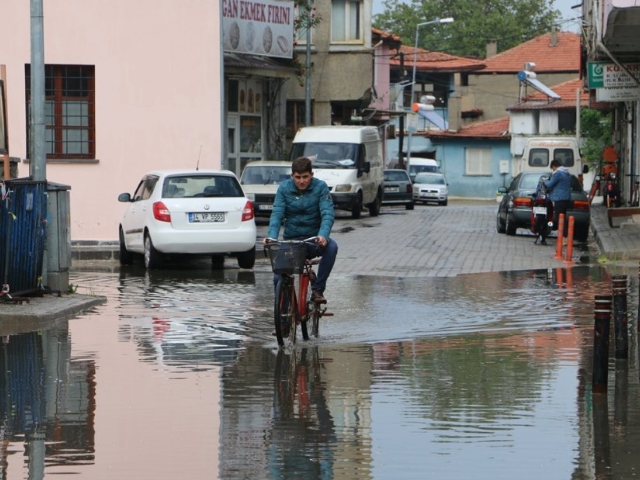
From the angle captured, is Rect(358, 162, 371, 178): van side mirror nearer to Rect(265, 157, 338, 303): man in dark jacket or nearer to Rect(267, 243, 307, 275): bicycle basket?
Rect(265, 157, 338, 303): man in dark jacket

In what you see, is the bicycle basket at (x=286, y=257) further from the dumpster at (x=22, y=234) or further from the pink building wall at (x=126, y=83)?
the pink building wall at (x=126, y=83)

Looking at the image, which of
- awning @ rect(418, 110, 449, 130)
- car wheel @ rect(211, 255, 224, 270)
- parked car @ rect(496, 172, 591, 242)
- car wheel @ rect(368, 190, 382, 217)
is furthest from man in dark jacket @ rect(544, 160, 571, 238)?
awning @ rect(418, 110, 449, 130)

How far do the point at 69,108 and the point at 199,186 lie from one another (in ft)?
18.9

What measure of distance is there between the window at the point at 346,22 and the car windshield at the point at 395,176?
4.95 metres

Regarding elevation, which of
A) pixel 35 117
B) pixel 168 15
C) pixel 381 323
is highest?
pixel 168 15

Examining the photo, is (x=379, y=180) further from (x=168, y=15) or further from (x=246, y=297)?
(x=246, y=297)

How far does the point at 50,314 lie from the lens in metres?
14.7

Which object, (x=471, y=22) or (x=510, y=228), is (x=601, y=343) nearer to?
(x=510, y=228)

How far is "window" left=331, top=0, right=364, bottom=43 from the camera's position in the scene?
51000 mm

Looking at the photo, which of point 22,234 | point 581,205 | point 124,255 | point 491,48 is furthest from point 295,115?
point 491,48

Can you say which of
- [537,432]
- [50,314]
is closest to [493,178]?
[50,314]

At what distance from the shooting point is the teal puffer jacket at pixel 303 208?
43.0 ft

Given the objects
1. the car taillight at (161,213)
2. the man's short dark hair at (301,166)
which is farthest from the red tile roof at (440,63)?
the man's short dark hair at (301,166)

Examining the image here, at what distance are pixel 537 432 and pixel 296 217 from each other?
199 inches
